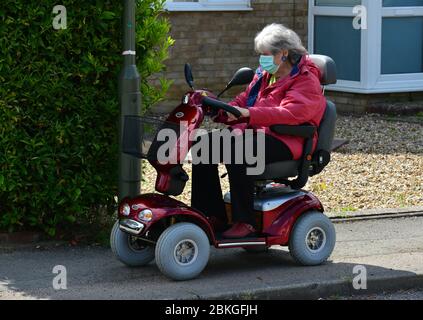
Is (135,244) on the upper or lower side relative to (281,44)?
lower

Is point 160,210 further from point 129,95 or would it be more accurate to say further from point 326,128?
point 326,128

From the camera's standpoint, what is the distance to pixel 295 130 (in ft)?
22.2

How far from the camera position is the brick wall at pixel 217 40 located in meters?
13.9

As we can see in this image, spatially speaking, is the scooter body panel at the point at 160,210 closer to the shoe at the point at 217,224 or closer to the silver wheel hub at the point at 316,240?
the shoe at the point at 217,224

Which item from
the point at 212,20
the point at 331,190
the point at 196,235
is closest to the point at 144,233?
the point at 196,235

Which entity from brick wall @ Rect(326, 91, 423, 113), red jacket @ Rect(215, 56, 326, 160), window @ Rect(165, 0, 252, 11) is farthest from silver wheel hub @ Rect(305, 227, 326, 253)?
window @ Rect(165, 0, 252, 11)

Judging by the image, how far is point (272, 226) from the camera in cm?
688

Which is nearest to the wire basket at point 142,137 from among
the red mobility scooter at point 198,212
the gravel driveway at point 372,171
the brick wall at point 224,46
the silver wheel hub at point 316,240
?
the red mobility scooter at point 198,212

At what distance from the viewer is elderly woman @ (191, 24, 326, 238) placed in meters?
6.70

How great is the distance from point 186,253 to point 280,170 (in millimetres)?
821

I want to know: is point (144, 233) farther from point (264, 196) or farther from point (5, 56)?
point (5, 56)

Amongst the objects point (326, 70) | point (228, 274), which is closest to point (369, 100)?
point (326, 70)
